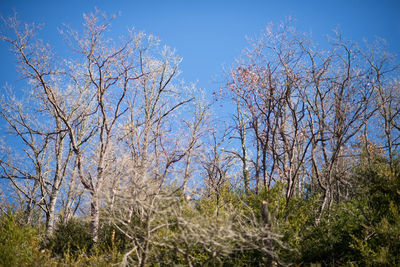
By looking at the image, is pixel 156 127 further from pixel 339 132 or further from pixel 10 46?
pixel 339 132

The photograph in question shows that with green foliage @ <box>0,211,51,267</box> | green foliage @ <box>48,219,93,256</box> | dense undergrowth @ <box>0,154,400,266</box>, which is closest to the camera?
dense undergrowth @ <box>0,154,400,266</box>

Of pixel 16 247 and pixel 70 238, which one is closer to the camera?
pixel 16 247

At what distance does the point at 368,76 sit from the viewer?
742 cm

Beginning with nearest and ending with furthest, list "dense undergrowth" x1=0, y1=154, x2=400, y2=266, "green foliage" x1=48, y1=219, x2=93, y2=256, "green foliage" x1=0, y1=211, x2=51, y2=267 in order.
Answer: "dense undergrowth" x1=0, y1=154, x2=400, y2=266
"green foliage" x1=0, y1=211, x2=51, y2=267
"green foliage" x1=48, y1=219, x2=93, y2=256

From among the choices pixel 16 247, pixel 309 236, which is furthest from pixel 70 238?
pixel 309 236

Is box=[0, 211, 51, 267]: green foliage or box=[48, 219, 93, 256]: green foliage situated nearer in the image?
box=[0, 211, 51, 267]: green foliage

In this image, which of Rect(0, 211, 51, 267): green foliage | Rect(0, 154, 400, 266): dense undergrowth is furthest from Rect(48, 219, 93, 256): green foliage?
Rect(0, 211, 51, 267): green foliage

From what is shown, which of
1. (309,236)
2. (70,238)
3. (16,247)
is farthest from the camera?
(70,238)

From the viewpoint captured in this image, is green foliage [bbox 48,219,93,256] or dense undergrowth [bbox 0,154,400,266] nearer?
dense undergrowth [bbox 0,154,400,266]

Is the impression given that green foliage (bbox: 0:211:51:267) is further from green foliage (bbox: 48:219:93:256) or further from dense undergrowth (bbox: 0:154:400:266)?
green foliage (bbox: 48:219:93:256)

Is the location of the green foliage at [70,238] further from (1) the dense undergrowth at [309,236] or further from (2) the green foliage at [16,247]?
(2) the green foliage at [16,247]

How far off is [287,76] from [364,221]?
4.46 meters

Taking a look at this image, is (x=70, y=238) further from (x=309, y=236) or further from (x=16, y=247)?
(x=309, y=236)

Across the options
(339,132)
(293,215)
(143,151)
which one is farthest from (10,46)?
(339,132)
